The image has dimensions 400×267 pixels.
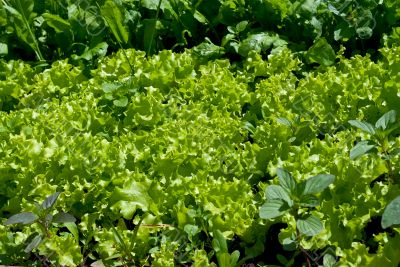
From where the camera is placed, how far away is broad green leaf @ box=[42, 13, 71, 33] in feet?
13.0

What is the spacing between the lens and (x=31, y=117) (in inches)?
127

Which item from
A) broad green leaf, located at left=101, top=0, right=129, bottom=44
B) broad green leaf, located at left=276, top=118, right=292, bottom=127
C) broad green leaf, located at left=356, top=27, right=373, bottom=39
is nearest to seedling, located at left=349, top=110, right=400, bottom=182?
broad green leaf, located at left=276, top=118, right=292, bottom=127

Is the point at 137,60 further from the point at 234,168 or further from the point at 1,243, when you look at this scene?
the point at 1,243

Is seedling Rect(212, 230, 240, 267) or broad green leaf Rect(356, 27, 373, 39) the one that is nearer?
seedling Rect(212, 230, 240, 267)

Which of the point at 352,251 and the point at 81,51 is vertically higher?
the point at 352,251

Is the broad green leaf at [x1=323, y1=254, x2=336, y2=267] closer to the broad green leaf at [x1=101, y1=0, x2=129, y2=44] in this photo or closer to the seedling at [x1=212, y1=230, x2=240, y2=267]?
A: the seedling at [x1=212, y1=230, x2=240, y2=267]

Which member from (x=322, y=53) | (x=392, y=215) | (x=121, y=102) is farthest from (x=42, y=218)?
(x=322, y=53)

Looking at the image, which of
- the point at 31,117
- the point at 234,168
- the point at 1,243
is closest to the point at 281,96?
the point at 234,168

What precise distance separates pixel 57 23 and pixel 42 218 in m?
1.88

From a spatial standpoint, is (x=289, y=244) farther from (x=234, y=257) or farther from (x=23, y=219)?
(x=23, y=219)

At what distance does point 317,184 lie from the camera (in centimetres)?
218

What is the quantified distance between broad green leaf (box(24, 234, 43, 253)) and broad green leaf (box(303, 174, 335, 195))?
35.9 inches

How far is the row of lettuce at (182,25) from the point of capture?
3.78m

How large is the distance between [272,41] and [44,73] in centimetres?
122
